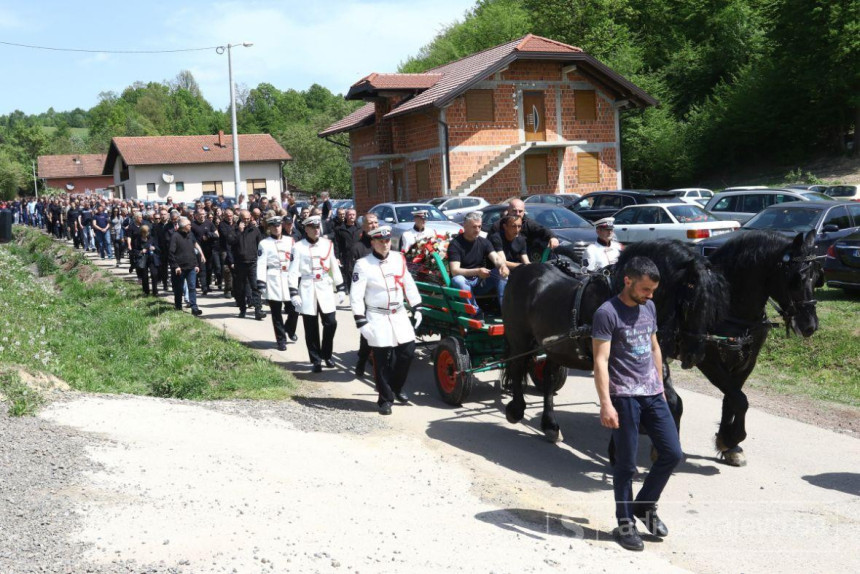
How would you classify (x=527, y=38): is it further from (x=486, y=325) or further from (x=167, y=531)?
(x=167, y=531)

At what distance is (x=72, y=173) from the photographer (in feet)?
315

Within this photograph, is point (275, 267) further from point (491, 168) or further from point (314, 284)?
point (491, 168)

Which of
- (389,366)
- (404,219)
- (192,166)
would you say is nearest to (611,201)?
(404,219)

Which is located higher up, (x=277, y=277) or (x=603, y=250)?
(x=603, y=250)

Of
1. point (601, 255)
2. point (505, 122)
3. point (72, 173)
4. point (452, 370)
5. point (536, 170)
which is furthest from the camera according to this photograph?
point (72, 173)

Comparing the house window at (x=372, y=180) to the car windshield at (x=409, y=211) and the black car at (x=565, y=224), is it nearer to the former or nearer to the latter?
the car windshield at (x=409, y=211)

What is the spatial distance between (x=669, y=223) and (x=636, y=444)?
1714 cm

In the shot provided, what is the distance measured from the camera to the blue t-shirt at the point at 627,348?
5.99 m

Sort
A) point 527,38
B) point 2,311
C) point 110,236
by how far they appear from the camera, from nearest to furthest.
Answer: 1. point 2,311
2. point 110,236
3. point 527,38

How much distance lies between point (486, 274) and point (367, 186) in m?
39.1

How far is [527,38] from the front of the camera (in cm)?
4041

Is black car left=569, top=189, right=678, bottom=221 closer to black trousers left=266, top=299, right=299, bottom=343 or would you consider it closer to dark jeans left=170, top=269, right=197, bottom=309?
dark jeans left=170, top=269, right=197, bottom=309

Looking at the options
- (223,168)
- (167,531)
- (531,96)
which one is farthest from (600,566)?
(223,168)

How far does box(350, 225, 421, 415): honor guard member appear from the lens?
31.5ft
